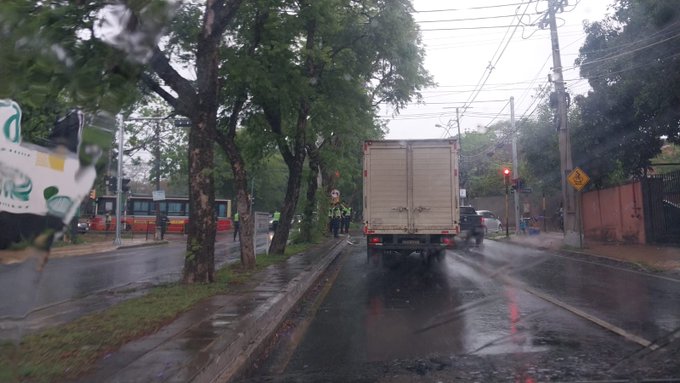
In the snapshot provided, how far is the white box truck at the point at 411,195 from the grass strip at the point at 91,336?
515 cm

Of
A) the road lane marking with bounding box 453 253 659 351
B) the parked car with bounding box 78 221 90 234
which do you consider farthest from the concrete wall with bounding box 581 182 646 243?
the parked car with bounding box 78 221 90 234

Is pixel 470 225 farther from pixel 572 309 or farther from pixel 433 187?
pixel 572 309

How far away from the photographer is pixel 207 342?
245 inches

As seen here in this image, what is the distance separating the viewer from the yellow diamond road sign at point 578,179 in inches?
786

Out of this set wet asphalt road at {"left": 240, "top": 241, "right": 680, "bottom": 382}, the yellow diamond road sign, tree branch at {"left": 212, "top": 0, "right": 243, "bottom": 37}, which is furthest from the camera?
the yellow diamond road sign

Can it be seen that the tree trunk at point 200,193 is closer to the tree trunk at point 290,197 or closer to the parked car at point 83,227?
the tree trunk at point 290,197

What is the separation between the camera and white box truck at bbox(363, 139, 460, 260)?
14.2m

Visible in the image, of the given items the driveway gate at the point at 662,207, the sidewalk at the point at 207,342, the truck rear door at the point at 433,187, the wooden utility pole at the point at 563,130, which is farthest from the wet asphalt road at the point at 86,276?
the driveway gate at the point at 662,207

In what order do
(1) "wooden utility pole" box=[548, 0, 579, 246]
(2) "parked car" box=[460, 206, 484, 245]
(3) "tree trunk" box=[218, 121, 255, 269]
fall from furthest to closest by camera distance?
(2) "parked car" box=[460, 206, 484, 245]
(1) "wooden utility pole" box=[548, 0, 579, 246]
(3) "tree trunk" box=[218, 121, 255, 269]

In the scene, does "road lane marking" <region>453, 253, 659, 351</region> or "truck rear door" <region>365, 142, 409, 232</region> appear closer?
"road lane marking" <region>453, 253, 659, 351</region>

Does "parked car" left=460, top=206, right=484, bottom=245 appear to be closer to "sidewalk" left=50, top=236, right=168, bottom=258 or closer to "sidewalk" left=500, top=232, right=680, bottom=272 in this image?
"sidewalk" left=500, top=232, right=680, bottom=272

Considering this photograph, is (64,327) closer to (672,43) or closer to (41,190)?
(41,190)

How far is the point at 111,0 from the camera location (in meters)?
3.57

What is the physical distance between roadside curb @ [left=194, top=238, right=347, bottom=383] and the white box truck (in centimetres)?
387
